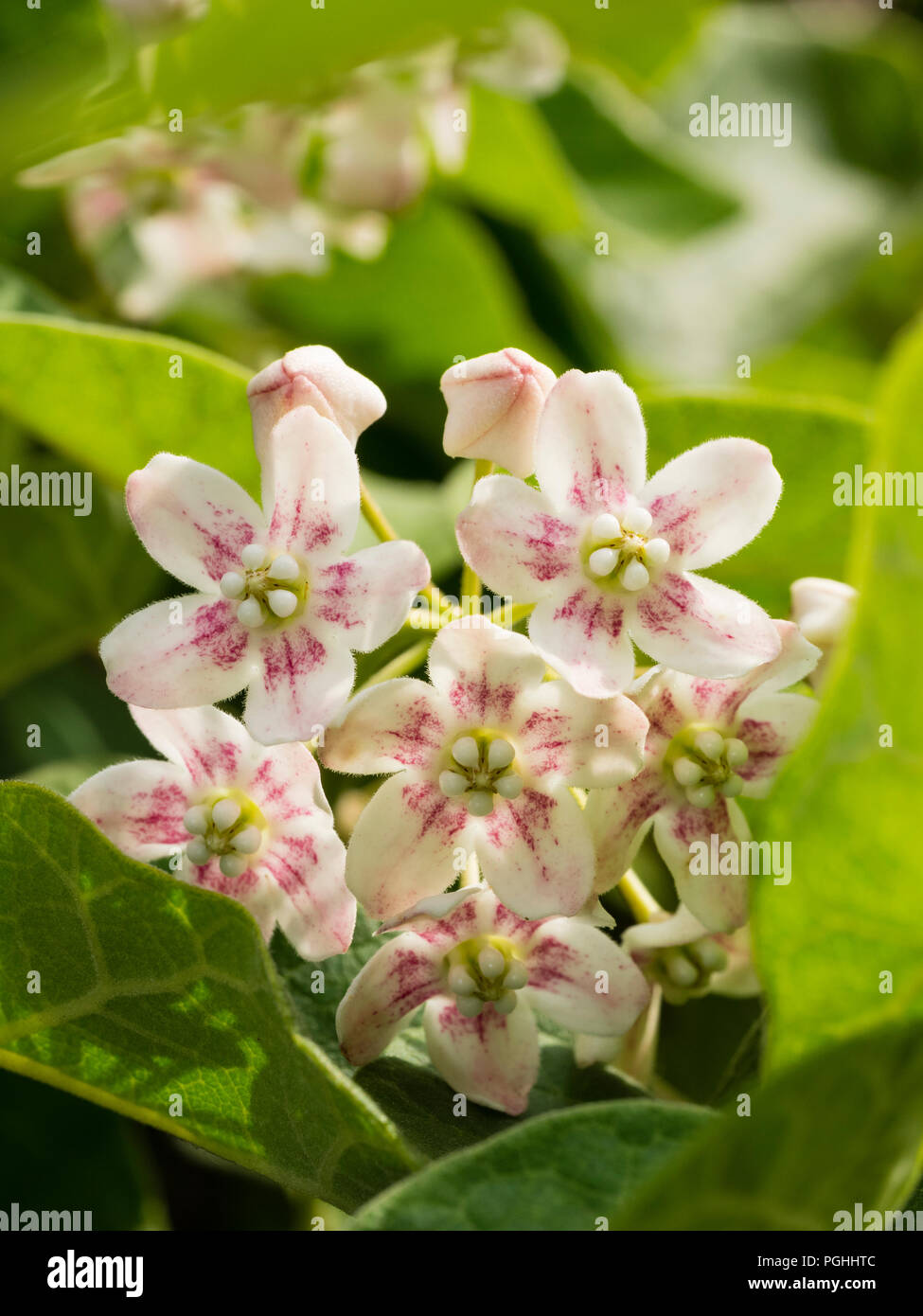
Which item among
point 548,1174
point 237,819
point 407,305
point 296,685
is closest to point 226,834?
point 237,819

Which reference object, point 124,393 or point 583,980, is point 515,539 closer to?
point 583,980

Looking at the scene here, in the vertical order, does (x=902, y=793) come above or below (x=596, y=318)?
below

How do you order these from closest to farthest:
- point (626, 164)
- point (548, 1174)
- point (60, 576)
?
point (548, 1174)
point (60, 576)
point (626, 164)

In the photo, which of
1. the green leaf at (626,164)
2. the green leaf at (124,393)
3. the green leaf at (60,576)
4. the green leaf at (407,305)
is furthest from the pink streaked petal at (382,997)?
the green leaf at (626,164)

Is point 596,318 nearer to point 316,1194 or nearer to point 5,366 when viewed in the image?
point 5,366
